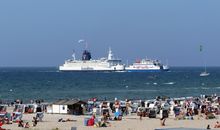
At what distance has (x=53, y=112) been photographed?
4316 cm

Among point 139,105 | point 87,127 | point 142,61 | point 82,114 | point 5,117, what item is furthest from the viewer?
point 142,61

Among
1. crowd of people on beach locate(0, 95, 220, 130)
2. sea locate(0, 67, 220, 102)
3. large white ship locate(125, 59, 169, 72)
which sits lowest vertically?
crowd of people on beach locate(0, 95, 220, 130)

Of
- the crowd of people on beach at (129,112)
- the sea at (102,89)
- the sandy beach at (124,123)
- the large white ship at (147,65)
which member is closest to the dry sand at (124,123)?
the sandy beach at (124,123)

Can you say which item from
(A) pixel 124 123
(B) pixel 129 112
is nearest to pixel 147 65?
(B) pixel 129 112

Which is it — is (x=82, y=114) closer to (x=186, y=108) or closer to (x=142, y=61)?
(x=186, y=108)

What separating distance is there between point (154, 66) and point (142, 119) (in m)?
156

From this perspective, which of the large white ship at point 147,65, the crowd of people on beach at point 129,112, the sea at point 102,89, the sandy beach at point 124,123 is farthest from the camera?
the large white ship at point 147,65

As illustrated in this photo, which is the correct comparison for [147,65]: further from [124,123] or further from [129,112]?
[124,123]

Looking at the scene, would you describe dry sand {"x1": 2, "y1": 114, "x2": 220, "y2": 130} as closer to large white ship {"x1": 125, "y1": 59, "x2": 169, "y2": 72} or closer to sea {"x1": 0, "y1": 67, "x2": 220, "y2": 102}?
sea {"x1": 0, "y1": 67, "x2": 220, "y2": 102}

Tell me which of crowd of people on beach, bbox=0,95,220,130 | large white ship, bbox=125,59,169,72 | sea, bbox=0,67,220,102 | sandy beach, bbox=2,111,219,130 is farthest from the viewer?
large white ship, bbox=125,59,169,72

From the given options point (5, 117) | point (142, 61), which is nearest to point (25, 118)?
point (5, 117)

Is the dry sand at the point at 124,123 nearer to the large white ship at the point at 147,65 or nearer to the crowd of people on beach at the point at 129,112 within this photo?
the crowd of people on beach at the point at 129,112

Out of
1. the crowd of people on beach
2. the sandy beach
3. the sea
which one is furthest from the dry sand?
the sea

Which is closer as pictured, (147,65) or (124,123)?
(124,123)
